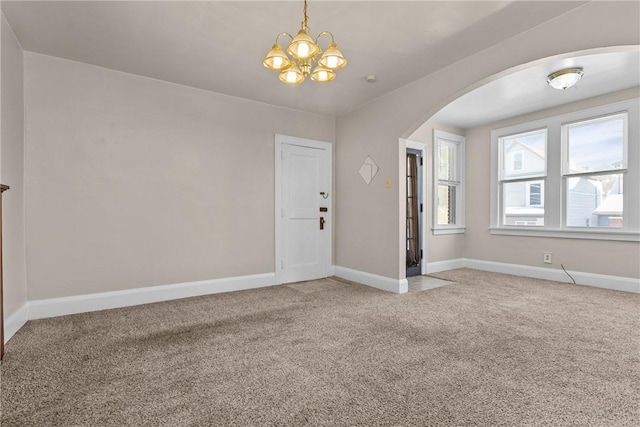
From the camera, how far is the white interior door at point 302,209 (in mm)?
4633

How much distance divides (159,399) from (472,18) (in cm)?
345

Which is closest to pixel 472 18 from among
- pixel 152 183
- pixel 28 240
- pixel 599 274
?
pixel 152 183

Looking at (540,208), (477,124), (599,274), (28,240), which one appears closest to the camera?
(28,240)

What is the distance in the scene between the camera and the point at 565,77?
3504mm

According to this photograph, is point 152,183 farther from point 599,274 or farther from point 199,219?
point 599,274

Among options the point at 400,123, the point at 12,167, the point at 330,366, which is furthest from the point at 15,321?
the point at 400,123

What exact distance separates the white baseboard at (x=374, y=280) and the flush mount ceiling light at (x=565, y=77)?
2.93 metres

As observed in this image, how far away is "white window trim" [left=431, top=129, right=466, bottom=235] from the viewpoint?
548cm

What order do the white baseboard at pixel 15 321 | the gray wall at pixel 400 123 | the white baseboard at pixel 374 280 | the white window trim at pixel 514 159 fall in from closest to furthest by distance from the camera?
the gray wall at pixel 400 123 → the white baseboard at pixel 15 321 → the white baseboard at pixel 374 280 → the white window trim at pixel 514 159

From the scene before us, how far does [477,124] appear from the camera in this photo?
568cm

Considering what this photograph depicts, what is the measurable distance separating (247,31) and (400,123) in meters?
2.13

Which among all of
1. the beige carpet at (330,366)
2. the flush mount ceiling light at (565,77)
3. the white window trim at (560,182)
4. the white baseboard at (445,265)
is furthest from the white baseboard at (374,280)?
the flush mount ceiling light at (565,77)

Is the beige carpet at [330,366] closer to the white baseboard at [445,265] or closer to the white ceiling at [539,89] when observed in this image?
the white baseboard at [445,265]

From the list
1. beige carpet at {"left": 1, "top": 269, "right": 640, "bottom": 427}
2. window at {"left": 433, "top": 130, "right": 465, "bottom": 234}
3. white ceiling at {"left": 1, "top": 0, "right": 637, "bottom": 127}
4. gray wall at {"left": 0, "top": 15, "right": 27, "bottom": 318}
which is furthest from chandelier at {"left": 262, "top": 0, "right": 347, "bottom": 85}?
window at {"left": 433, "top": 130, "right": 465, "bottom": 234}
